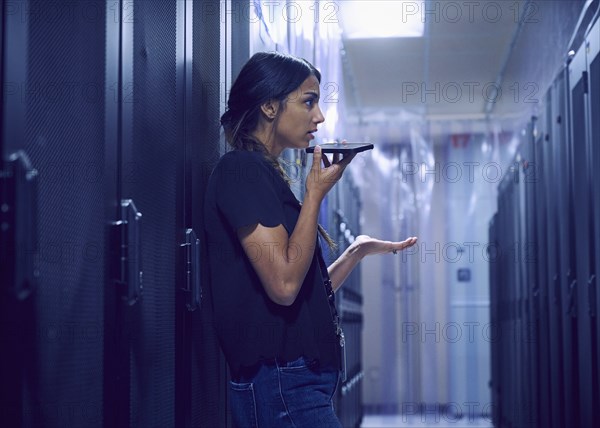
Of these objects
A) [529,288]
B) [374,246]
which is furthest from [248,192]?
[529,288]

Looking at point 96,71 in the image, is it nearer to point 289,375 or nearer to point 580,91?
point 289,375

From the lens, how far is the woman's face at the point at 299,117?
1.76 meters

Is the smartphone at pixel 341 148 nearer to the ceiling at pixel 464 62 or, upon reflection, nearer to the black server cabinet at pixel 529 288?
the black server cabinet at pixel 529 288

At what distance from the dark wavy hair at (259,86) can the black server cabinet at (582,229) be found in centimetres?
142

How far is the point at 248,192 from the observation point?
1.53 m

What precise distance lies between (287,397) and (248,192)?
0.40m

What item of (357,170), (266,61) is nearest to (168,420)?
(266,61)

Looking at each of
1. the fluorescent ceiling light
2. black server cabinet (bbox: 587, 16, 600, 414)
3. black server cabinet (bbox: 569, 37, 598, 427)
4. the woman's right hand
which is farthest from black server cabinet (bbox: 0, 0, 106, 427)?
the fluorescent ceiling light

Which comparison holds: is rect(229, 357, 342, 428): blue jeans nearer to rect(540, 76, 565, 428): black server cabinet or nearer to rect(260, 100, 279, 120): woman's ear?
rect(260, 100, 279, 120): woman's ear

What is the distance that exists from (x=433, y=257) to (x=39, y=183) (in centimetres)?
641

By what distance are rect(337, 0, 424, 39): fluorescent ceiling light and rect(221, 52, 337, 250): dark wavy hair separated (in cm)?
344

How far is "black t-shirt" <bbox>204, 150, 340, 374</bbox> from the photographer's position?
1.51 metres

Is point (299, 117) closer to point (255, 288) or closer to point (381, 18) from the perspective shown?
point (255, 288)

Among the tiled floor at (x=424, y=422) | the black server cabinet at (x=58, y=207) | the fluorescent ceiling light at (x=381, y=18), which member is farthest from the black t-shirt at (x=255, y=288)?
the tiled floor at (x=424, y=422)
